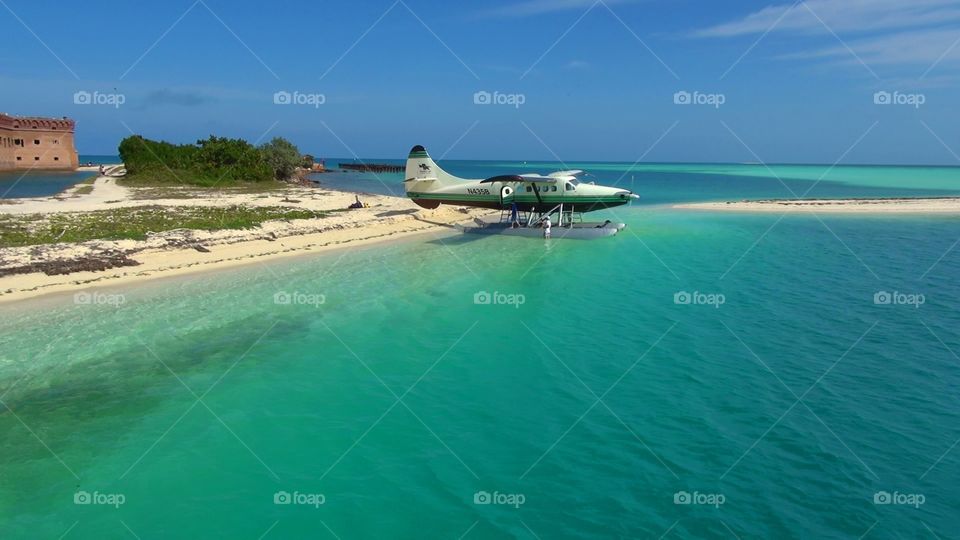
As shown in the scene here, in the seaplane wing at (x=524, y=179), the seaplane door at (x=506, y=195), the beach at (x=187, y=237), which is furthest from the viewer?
the seaplane door at (x=506, y=195)

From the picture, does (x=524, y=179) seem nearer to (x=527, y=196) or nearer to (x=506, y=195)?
(x=527, y=196)

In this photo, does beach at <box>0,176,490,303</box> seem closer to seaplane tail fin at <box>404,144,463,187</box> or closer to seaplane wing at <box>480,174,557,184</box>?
seaplane tail fin at <box>404,144,463,187</box>

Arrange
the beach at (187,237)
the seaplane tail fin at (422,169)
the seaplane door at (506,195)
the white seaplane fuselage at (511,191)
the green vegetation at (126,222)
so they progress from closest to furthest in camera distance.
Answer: the beach at (187,237) < the green vegetation at (126,222) < the white seaplane fuselage at (511,191) < the seaplane door at (506,195) < the seaplane tail fin at (422,169)

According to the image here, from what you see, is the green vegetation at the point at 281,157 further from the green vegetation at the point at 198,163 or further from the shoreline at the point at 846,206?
the shoreline at the point at 846,206

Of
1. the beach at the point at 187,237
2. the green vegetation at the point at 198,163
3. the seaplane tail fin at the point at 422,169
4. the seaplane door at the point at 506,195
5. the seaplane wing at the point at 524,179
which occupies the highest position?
the green vegetation at the point at 198,163

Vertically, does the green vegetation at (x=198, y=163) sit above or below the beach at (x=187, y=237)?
above

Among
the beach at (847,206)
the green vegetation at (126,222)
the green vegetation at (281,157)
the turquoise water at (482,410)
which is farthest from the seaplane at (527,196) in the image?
the green vegetation at (281,157)
